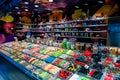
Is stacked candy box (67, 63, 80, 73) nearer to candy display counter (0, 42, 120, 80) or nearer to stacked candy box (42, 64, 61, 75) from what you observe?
candy display counter (0, 42, 120, 80)

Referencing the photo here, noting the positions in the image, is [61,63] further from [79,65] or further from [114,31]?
[114,31]

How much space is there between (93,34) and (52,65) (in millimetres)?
5661

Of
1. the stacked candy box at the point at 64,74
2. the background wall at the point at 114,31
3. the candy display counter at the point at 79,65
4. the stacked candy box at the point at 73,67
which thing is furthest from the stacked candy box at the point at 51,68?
the background wall at the point at 114,31

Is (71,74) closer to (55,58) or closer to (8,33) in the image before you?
(55,58)

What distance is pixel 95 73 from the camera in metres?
2.70

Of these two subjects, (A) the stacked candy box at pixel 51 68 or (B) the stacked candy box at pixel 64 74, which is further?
(A) the stacked candy box at pixel 51 68

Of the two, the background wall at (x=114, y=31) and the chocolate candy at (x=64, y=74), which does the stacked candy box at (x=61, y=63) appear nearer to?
the chocolate candy at (x=64, y=74)

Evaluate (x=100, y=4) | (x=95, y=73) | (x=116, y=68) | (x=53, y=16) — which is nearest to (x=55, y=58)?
(x=95, y=73)

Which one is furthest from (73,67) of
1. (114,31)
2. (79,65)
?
(114,31)

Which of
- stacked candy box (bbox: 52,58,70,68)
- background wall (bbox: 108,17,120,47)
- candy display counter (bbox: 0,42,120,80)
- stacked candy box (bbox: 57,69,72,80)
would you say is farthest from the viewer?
background wall (bbox: 108,17,120,47)

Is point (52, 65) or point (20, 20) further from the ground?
point (20, 20)

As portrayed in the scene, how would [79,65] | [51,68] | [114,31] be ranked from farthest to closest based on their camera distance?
[114,31]
[51,68]
[79,65]

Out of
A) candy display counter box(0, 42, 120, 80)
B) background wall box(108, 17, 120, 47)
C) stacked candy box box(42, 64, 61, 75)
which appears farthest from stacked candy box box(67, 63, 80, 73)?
background wall box(108, 17, 120, 47)

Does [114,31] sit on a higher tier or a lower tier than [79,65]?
higher
